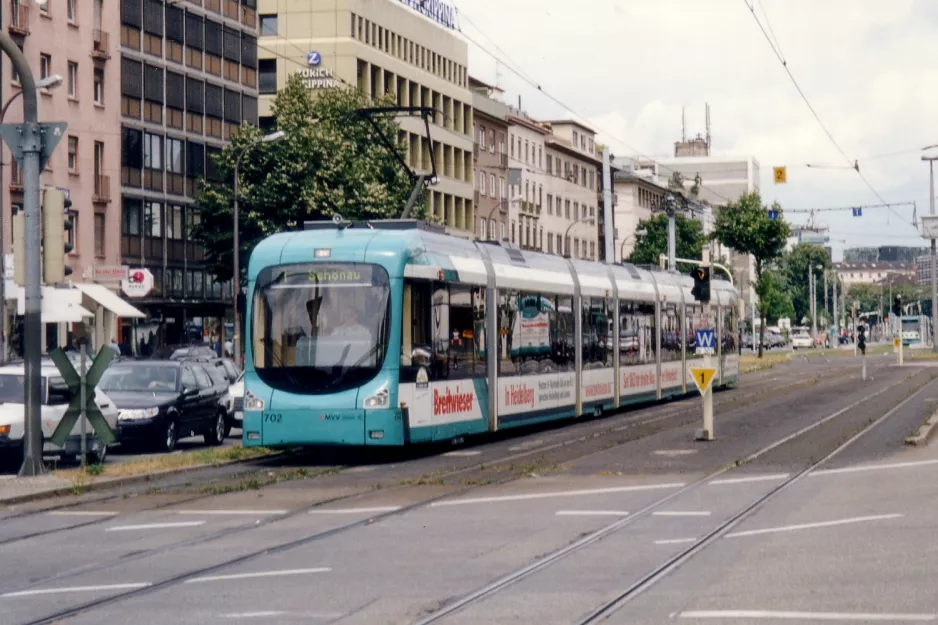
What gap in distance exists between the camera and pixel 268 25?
9200cm

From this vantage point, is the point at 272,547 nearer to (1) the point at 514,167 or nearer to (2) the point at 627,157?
(1) the point at 514,167

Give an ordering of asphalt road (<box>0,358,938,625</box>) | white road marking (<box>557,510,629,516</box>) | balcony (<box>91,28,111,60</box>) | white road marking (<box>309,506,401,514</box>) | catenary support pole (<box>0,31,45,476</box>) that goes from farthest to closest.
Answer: balcony (<box>91,28,111,60</box>), catenary support pole (<box>0,31,45,476</box>), white road marking (<box>309,506,401,514</box>), white road marking (<box>557,510,629,516</box>), asphalt road (<box>0,358,938,625</box>)

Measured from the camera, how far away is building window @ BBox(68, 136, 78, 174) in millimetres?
66562

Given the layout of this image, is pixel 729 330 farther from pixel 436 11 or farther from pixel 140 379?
pixel 436 11

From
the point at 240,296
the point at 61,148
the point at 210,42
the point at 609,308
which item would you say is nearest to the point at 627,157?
the point at 210,42

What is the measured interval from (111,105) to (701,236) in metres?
67.9

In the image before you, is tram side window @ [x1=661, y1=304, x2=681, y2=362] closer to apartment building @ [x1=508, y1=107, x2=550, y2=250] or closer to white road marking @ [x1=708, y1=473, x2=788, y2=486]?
white road marking @ [x1=708, y1=473, x2=788, y2=486]

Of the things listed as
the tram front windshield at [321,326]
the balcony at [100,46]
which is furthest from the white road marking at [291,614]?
the balcony at [100,46]

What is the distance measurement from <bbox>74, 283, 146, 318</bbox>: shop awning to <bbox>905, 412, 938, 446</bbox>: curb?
3775 cm

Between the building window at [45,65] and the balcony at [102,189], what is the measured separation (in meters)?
5.44

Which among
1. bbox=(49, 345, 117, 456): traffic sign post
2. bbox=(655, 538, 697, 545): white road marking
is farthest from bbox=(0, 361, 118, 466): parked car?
bbox=(655, 538, 697, 545): white road marking

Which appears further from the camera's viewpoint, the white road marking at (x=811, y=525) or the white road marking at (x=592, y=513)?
the white road marking at (x=592, y=513)

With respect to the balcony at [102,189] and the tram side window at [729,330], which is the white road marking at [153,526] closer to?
the tram side window at [729,330]

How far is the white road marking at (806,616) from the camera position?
10067 mm
